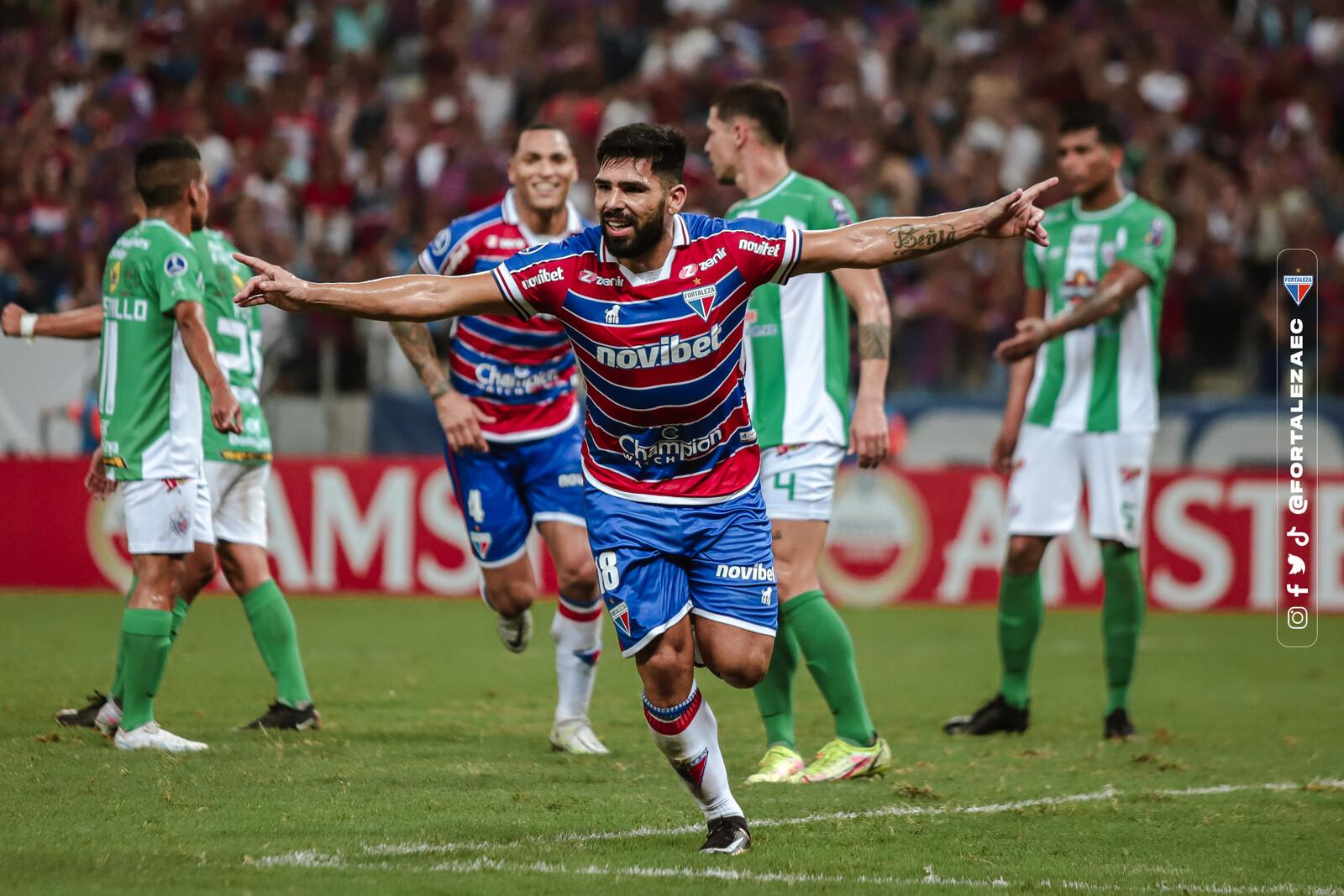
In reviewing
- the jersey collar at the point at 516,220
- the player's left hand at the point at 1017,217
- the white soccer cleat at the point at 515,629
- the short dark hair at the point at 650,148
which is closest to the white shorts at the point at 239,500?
the white soccer cleat at the point at 515,629

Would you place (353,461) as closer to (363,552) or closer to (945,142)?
(363,552)

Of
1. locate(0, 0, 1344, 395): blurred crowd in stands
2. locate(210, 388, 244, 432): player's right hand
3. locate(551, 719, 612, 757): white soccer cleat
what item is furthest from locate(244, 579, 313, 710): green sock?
locate(0, 0, 1344, 395): blurred crowd in stands

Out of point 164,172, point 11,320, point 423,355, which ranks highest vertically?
point 164,172

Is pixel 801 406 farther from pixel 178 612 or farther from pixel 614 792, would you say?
pixel 178 612

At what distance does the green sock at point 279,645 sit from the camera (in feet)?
24.6

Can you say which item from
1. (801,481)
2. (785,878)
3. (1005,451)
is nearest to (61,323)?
(801,481)

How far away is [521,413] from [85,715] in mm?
2412

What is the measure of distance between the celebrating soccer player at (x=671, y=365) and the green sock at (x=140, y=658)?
89.8 inches

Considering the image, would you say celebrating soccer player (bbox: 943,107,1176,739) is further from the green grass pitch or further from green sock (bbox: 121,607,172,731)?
green sock (bbox: 121,607,172,731)

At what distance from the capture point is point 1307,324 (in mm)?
14211

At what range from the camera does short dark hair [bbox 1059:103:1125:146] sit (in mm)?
8266

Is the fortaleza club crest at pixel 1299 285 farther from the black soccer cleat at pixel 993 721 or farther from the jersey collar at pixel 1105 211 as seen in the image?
the black soccer cleat at pixel 993 721

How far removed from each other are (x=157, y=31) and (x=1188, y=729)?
14.8 metres

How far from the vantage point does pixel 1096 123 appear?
825cm
